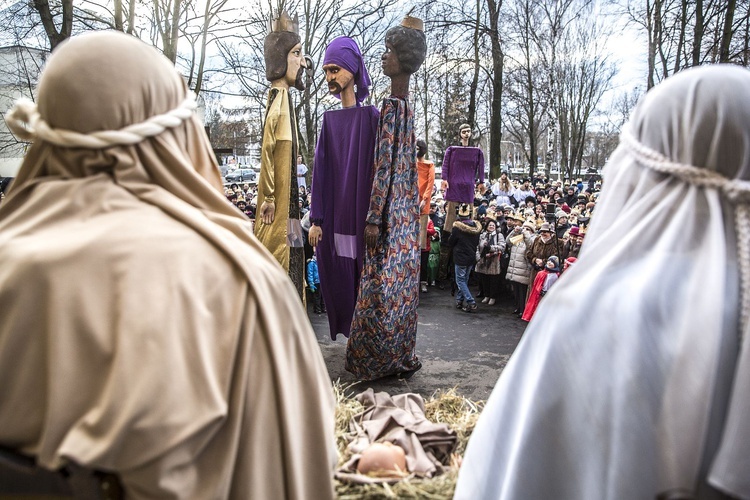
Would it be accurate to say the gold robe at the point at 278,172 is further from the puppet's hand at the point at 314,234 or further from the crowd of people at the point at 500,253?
the crowd of people at the point at 500,253

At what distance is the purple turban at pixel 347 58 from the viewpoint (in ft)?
14.7

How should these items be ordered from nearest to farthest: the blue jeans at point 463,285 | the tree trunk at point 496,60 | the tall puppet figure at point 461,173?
the blue jeans at point 463,285 < the tall puppet figure at point 461,173 < the tree trunk at point 496,60

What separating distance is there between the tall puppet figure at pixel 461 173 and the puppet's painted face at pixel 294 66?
180 inches

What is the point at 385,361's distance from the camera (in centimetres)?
439

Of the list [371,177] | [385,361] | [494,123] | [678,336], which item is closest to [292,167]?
[371,177]

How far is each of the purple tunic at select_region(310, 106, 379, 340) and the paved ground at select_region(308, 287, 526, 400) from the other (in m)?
0.71

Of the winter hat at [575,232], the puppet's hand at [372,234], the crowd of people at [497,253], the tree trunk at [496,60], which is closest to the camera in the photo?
the puppet's hand at [372,234]

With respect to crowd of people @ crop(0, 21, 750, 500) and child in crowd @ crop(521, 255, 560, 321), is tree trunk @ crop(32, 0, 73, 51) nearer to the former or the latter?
child in crowd @ crop(521, 255, 560, 321)

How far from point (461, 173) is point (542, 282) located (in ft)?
10.3

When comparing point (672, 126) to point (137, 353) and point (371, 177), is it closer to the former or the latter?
point (137, 353)

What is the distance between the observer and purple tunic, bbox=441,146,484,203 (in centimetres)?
922

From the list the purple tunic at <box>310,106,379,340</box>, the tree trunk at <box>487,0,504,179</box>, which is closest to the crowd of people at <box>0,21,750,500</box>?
the purple tunic at <box>310,106,379,340</box>

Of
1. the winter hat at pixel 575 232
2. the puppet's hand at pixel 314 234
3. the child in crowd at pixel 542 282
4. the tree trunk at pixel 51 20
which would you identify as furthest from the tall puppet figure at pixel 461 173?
the tree trunk at pixel 51 20

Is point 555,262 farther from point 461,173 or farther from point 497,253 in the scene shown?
point 461,173
